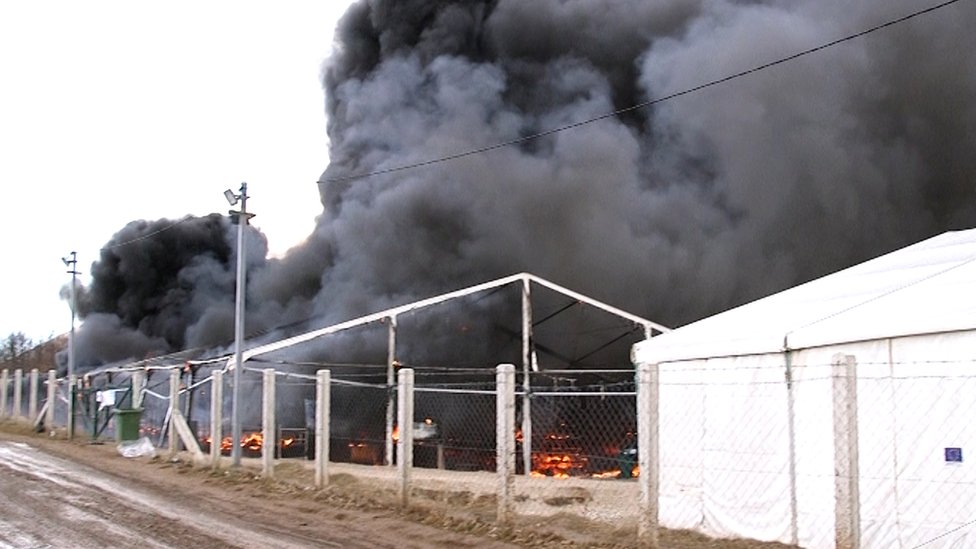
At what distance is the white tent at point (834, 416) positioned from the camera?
260 inches

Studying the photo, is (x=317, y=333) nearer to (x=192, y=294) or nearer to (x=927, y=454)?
(x=927, y=454)

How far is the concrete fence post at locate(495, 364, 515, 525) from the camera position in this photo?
8.50m

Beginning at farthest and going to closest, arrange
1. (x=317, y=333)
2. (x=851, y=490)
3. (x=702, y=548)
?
1. (x=317, y=333)
2. (x=702, y=548)
3. (x=851, y=490)

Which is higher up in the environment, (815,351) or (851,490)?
(815,351)

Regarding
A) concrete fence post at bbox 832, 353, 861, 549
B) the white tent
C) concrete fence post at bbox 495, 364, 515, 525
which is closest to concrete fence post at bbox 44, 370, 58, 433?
concrete fence post at bbox 495, 364, 515, 525

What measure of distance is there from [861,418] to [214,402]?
10789 mm

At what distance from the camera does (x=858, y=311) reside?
7895mm

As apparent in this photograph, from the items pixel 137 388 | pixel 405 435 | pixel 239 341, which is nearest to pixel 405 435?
pixel 405 435

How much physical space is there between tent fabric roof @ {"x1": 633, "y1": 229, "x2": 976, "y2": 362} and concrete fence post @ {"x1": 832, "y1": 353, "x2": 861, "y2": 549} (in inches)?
31.8

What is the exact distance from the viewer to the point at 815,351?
7.85m

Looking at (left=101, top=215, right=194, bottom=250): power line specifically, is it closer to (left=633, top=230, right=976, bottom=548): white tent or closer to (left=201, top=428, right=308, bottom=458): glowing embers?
(left=201, top=428, right=308, bottom=458): glowing embers

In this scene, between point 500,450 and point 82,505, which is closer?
point 500,450

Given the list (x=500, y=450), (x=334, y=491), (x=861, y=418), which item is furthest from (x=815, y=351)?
(x=334, y=491)

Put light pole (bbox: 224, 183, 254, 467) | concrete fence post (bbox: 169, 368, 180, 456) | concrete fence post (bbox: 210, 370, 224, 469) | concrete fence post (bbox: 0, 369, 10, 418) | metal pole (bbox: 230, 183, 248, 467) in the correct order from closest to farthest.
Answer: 1. metal pole (bbox: 230, 183, 248, 467)
2. concrete fence post (bbox: 210, 370, 224, 469)
3. light pole (bbox: 224, 183, 254, 467)
4. concrete fence post (bbox: 169, 368, 180, 456)
5. concrete fence post (bbox: 0, 369, 10, 418)
